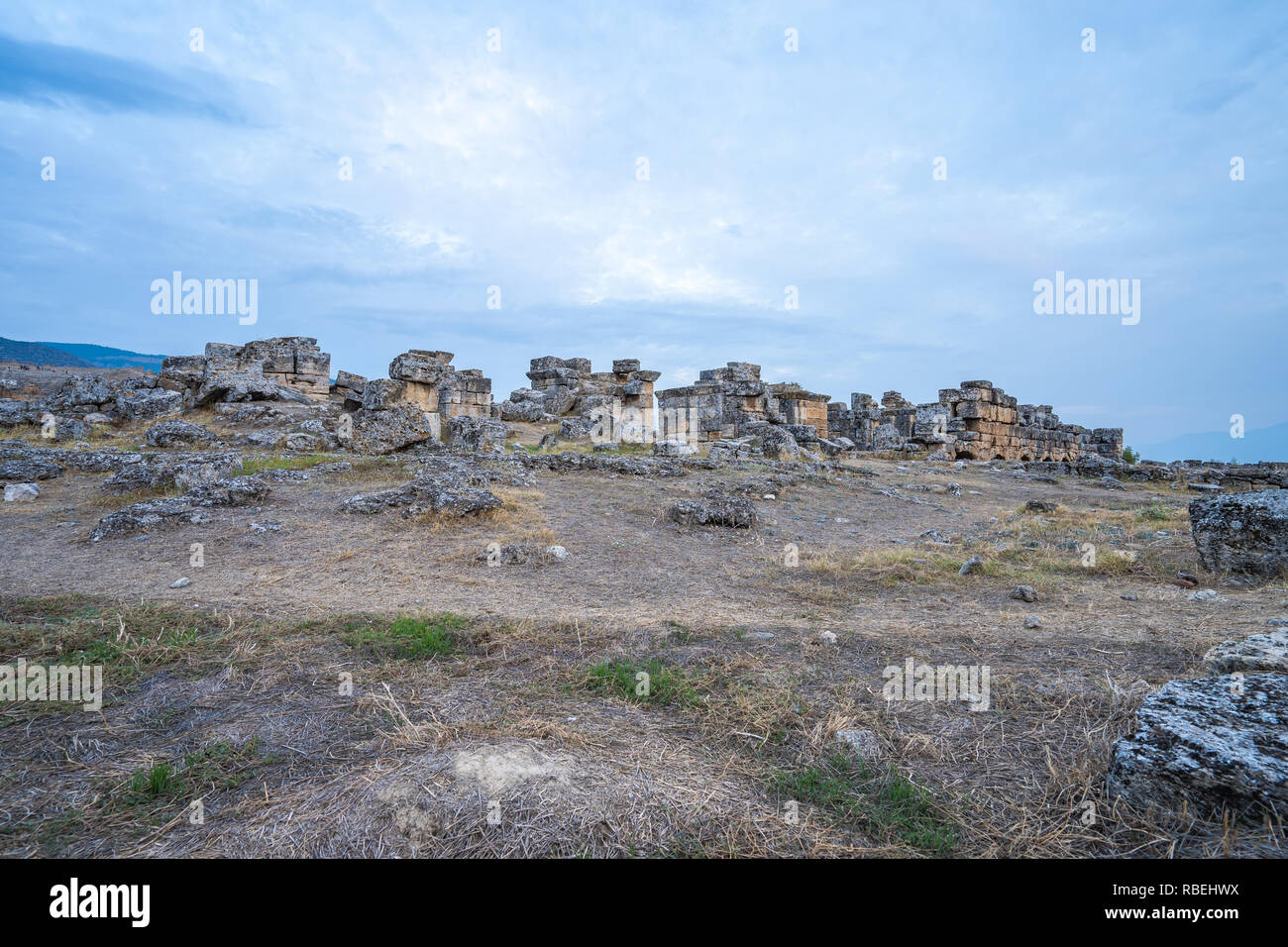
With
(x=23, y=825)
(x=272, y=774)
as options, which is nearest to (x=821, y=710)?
(x=272, y=774)

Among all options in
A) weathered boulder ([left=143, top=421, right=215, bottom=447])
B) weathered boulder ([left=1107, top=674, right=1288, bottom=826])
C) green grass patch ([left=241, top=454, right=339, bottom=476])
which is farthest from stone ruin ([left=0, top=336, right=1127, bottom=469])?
weathered boulder ([left=1107, top=674, right=1288, bottom=826])

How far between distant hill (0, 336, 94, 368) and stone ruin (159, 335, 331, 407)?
39.4 meters

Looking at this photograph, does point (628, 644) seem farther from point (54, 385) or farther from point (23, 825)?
point (54, 385)

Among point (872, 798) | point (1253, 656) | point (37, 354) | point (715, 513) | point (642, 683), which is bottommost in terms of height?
point (872, 798)

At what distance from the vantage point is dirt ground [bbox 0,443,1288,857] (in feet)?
7.68

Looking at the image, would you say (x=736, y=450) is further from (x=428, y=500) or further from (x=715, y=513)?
(x=428, y=500)

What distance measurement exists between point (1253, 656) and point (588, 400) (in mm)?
22850

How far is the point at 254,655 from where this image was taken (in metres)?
4.04

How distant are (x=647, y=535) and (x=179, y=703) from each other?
5.73 metres

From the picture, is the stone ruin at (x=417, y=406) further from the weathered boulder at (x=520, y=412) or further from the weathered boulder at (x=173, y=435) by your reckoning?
the weathered boulder at (x=520, y=412)

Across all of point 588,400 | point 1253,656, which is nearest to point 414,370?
point 588,400

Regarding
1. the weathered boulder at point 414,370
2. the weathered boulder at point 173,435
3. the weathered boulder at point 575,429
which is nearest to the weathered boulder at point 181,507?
the weathered boulder at point 173,435

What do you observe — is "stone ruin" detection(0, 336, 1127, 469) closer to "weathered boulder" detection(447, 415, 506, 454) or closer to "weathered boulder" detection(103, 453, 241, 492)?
"weathered boulder" detection(447, 415, 506, 454)

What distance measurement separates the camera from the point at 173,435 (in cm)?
1427
